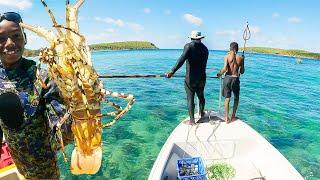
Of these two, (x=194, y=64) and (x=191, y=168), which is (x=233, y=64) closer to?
(x=194, y=64)

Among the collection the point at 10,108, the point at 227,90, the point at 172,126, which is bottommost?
the point at 172,126

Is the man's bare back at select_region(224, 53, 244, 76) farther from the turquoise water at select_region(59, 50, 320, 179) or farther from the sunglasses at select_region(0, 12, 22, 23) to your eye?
the sunglasses at select_region(0, 12, 22, 23)

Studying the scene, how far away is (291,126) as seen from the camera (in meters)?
15.6

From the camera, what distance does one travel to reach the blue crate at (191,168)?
6543 mm

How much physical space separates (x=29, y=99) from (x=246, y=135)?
21.7ft

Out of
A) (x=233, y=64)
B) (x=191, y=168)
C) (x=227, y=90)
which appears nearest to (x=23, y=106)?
(x=191, y=168)

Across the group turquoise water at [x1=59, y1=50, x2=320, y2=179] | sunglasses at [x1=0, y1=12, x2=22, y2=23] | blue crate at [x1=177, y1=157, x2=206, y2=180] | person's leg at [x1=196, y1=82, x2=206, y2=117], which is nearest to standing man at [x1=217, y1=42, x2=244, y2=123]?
person's leg at [x1=196, y1=82, x2=206, y2=117]

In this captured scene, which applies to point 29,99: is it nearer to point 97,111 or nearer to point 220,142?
point 97,111

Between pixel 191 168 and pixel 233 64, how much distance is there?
3.47 metres

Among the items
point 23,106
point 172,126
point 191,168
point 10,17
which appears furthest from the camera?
point 172,126

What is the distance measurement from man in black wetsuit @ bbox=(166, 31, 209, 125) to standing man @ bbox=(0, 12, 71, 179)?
5600mm

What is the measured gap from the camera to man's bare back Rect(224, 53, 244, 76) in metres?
8.87

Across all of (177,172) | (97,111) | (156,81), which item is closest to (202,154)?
(177,172)

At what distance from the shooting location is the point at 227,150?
8.08 meters
